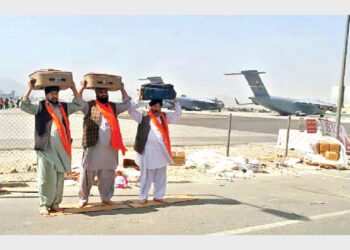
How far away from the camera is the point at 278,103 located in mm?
62719

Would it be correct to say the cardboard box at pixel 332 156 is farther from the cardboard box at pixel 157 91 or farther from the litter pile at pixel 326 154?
the cardboard box at pixel 157 91

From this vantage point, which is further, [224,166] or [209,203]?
[224,166]

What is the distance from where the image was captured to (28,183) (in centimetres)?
789

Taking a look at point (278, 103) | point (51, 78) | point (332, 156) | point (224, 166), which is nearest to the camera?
point (51, 78)

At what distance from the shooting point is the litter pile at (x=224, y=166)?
31.0ft

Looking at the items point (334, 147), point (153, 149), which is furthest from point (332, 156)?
point (153, 149)

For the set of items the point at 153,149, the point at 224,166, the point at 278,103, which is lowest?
the point at 224,166

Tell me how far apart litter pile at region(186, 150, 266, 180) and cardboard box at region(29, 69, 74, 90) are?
14.8 feet

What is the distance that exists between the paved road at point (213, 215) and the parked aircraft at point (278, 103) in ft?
184

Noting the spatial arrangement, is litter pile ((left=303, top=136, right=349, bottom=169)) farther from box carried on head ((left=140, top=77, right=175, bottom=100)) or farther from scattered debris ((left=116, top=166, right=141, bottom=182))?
box carried on head ((left=140, top=77, right=175, bottom=100))

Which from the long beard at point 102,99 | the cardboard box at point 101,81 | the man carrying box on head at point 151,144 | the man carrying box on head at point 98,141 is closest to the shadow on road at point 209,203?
the man carrying box on head at point 151,144

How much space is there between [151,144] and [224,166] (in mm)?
3864

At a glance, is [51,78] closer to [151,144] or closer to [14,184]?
[151,144]

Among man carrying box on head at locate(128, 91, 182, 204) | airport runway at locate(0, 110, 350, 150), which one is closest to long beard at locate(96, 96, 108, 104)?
man carrying box on head at locate(128, 91, 182, 204)
